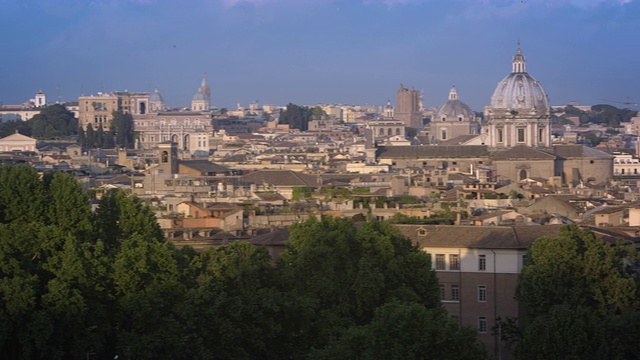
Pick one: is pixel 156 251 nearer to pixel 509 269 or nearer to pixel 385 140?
pixel 509 269

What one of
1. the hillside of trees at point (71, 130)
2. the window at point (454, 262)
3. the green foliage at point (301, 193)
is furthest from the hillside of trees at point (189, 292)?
the hillside of trees at point (71, 130)

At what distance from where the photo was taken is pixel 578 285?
121 ft

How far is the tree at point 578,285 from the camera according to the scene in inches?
1299

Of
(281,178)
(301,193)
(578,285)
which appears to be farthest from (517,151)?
(578,285)

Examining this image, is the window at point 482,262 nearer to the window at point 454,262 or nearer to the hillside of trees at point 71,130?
the window at point 454,262

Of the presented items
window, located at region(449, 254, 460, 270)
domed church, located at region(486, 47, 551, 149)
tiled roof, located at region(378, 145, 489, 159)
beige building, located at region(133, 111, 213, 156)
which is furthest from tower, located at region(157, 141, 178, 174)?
beige building, located at region(133, 111, 213, 156)

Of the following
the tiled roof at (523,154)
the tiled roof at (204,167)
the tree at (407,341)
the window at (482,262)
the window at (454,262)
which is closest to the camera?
the tree at (407,341)

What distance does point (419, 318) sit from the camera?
29.6 m

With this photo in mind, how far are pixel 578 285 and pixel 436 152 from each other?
83.8 m

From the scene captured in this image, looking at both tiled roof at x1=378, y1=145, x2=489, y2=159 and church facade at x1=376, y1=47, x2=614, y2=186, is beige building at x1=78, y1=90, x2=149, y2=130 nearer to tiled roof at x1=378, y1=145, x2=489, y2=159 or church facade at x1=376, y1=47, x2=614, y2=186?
church facade at x1=376, y1=47, x2=614, y2=186

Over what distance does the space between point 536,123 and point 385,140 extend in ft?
113

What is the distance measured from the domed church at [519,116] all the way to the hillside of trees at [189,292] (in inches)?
3299

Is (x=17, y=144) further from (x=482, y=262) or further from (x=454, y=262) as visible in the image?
(x=482, y=262)

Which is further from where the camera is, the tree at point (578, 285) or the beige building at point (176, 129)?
the beige building at point (176, 129)
